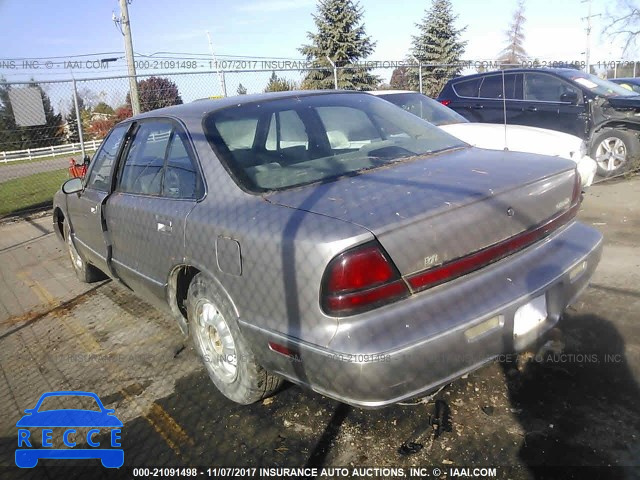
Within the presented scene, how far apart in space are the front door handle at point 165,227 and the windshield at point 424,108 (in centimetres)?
478

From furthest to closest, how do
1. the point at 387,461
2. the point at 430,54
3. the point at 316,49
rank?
the point at 430,54
the point at 316,49
the point at 387,461

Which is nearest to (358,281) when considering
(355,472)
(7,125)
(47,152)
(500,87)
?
(355,472)

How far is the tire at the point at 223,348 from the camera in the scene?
8.39 feet

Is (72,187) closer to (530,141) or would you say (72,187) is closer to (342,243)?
(342,243)

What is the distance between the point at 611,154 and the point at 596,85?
1.11 meters

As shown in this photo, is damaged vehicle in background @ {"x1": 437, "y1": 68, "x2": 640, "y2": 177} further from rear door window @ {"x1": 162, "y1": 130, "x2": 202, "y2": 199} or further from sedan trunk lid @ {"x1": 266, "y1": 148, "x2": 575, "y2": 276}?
rear door window @ {"x1": 162, "y1": 130, "x2": 202, "y2": 199}

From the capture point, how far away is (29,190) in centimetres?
1445

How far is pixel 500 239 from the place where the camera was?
2.36 meters

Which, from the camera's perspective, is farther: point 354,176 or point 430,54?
point 430,54

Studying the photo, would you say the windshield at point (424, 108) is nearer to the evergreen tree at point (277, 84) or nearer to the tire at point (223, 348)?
the tire at point (223, 348)

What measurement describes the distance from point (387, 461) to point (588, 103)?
7.20 m

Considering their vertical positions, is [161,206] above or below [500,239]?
above

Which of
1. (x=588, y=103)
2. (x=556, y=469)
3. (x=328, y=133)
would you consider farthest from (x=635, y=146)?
(x=556, y=469)

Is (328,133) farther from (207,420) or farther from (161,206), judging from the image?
(207,420)
